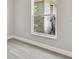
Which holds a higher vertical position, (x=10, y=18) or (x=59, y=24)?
(x=10, y=18)

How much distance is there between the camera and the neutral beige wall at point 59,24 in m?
3.44

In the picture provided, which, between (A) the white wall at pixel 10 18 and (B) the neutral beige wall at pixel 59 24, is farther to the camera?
(A) the white wall at pixel 10 18

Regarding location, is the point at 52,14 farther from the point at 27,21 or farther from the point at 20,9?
the point at 20,9

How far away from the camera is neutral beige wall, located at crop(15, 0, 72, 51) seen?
3441 millimetres

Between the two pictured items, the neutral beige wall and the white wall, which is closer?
the neutral beige wall

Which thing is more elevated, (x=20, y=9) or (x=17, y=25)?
(x=20, y=9)

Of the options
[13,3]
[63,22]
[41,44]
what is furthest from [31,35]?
[13,3]

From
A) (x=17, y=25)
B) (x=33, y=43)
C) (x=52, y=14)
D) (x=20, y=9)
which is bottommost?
(x=33, y=43)

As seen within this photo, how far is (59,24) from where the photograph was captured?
3727 millimetres

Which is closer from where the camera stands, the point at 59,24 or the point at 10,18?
the point at 59,24

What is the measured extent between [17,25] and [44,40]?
2.11 m

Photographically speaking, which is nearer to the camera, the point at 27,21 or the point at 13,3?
the point at 27,21

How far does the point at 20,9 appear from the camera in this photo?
5609mm
